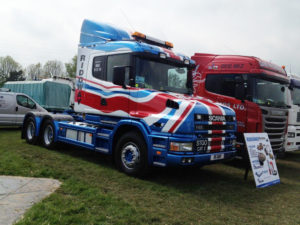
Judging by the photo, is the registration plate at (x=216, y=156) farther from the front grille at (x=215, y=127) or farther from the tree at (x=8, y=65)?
the tree at (x=8, y=65)

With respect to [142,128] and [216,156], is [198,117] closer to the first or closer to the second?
[216,156]

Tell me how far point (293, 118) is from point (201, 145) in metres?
5.83

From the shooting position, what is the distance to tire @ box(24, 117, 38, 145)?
9930 mm

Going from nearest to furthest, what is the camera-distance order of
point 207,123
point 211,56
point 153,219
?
1. point 153,219
2. point 207,123
3. point 211,56

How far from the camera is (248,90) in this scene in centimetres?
817

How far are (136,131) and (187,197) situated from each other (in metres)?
1.83

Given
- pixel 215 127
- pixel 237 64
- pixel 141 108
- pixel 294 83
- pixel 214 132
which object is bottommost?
pixel 214 132

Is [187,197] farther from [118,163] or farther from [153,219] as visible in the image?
[118,163]

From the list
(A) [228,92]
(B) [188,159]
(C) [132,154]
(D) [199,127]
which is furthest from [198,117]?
(A) [228,92]

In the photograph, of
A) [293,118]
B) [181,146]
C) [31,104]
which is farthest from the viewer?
[31,104]

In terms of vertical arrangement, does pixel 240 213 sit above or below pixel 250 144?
below

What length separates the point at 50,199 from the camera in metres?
4.59

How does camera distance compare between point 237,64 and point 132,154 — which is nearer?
point 132,154

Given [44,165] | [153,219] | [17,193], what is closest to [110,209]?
[153,219]
